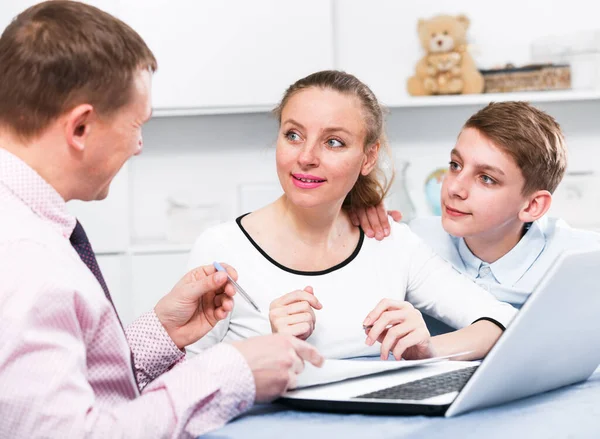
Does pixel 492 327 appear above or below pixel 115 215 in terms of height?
above

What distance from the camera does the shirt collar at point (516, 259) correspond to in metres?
1.76

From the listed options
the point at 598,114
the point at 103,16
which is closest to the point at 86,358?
the point at 103,16

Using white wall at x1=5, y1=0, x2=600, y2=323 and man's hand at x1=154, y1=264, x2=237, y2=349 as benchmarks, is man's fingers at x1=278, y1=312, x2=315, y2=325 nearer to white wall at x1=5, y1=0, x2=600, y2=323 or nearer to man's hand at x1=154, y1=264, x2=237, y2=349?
man's hand at x1=154, y1=264, x2=237, y2=349

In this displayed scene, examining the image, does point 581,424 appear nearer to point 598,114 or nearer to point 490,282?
point 490,282

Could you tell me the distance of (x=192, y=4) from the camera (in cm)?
331

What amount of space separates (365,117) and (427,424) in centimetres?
98

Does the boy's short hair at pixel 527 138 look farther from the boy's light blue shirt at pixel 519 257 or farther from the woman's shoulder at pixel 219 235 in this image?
the woman's shoulder at pixel 219 235

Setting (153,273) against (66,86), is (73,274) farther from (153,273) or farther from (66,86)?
(153,273)

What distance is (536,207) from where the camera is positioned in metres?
1.81

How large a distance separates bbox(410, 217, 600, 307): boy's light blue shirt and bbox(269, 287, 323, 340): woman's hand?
1.97 feet

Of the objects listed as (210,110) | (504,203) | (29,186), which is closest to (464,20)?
(210,110)

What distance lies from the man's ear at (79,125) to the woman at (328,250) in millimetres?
685

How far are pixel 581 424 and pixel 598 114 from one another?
3.07 meters

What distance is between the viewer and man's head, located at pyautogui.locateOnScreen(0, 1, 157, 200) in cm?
97
